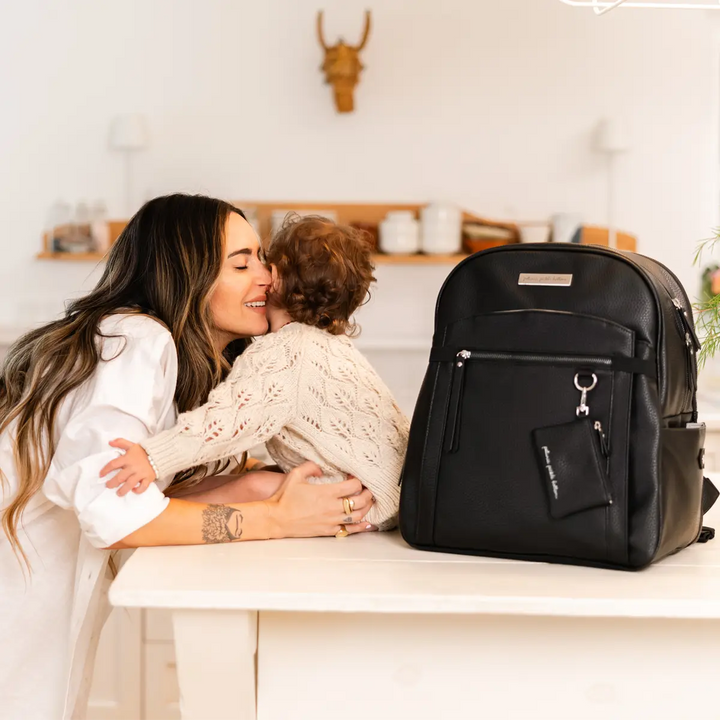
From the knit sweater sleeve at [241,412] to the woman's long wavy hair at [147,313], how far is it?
0.57 ft

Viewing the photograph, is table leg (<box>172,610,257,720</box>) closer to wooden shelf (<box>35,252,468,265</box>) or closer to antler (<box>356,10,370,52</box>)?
wooden shelf (<box>35,252,468,265</box>)

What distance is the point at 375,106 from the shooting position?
10.3 ft

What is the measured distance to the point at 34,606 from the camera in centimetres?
116

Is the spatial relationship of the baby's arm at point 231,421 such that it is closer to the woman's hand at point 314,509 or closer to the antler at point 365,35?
the woman's hand at point 314,509

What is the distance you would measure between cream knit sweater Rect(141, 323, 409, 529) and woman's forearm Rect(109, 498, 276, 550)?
5 centimetres

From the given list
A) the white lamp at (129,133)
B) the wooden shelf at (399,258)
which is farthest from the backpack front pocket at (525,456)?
the white lamp at (129,133)

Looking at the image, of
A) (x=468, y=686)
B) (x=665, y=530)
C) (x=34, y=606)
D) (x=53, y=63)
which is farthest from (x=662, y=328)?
(x=53, y=63)

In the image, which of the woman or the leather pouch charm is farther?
the woman

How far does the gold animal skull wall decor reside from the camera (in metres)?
2.99

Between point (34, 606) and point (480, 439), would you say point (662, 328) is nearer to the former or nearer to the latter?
point (480, 439)

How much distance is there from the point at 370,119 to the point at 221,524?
2466 mm

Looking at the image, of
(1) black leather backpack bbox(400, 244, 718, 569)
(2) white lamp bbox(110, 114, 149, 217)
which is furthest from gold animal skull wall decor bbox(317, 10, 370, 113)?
(1) black leather backpack bbox(400, 244, 718, 569)

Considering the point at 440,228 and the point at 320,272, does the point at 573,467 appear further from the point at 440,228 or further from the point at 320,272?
the point at 440,228

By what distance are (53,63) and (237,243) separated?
236cm
